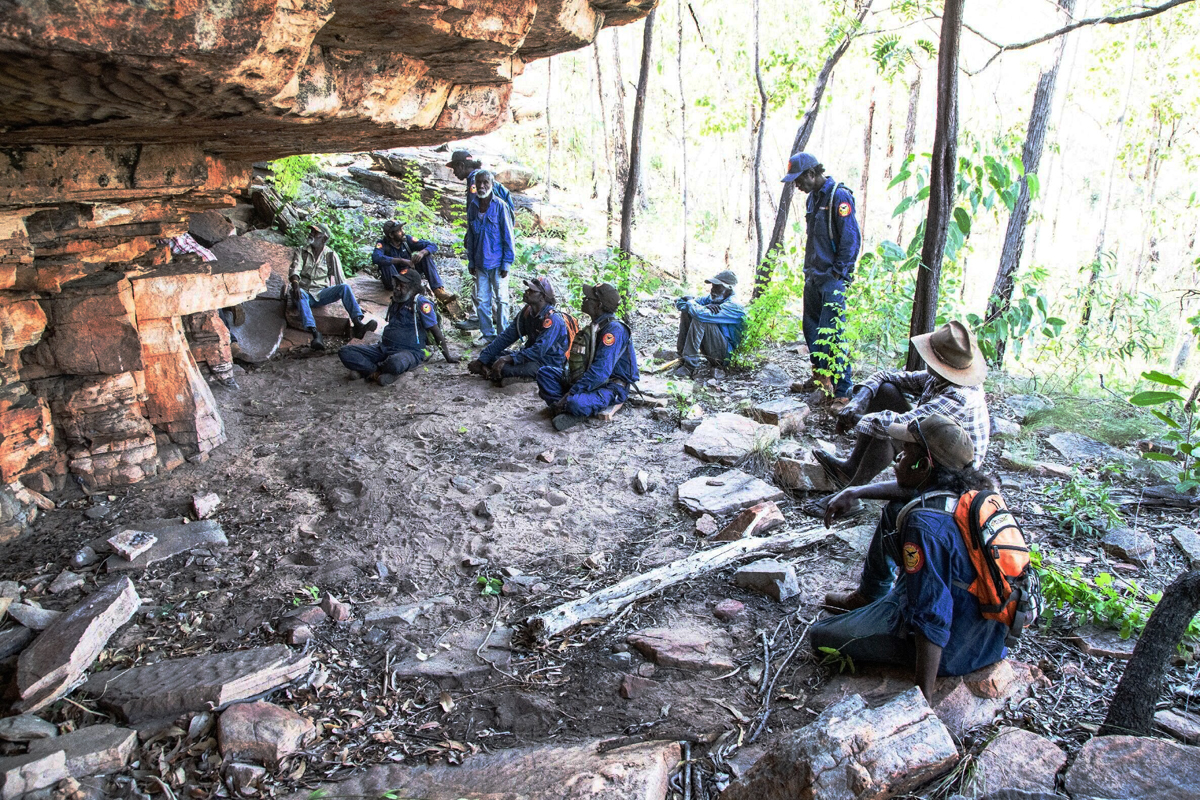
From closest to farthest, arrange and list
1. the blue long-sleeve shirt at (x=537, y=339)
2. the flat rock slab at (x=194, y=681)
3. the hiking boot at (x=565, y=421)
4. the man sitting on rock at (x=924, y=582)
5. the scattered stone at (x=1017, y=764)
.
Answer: the scattered stone at (x=1017, y=764) < the man sitting on rock at (x=924, y=582) < the flat rock slab at (x=194, y=681) < the hiking boot at (x=565, y=421) < the blue long-sleeve shirt at (x=537, y=339)

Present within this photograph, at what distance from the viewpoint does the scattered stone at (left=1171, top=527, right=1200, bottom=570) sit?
12.8 feet

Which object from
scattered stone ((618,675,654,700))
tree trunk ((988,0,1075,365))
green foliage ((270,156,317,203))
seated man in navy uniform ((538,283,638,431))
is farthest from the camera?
green foliage ((270,156,317,203))

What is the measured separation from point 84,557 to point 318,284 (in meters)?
5.00

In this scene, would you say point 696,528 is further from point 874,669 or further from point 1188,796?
point 1188,796

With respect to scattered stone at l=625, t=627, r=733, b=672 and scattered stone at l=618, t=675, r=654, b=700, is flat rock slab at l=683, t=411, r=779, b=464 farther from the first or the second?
scattered stone at l=618, t=675, r=654, b=700

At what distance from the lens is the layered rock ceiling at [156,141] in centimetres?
176

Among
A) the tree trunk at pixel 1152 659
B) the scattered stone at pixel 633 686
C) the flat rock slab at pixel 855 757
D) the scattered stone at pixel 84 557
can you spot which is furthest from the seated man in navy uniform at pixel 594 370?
the tree trunk at pixel 1152 659

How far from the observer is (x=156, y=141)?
315 cm

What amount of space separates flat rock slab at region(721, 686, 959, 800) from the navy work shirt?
0.32m

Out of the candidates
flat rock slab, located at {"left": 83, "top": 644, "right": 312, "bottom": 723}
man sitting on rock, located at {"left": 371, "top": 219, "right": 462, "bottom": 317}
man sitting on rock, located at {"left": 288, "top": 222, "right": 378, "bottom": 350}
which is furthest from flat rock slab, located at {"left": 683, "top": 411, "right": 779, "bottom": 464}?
man sitting on rock, located at {"left": 288, "top": 222, "right": 378, "bottom": 350}

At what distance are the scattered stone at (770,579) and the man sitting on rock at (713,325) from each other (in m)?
4.00

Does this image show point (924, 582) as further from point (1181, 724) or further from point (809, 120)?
point (809, 120)

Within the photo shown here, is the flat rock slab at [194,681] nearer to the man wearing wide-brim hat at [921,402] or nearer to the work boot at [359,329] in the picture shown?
the man wearing wide-brim hat at [921,402]

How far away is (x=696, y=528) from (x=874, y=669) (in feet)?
5.34
